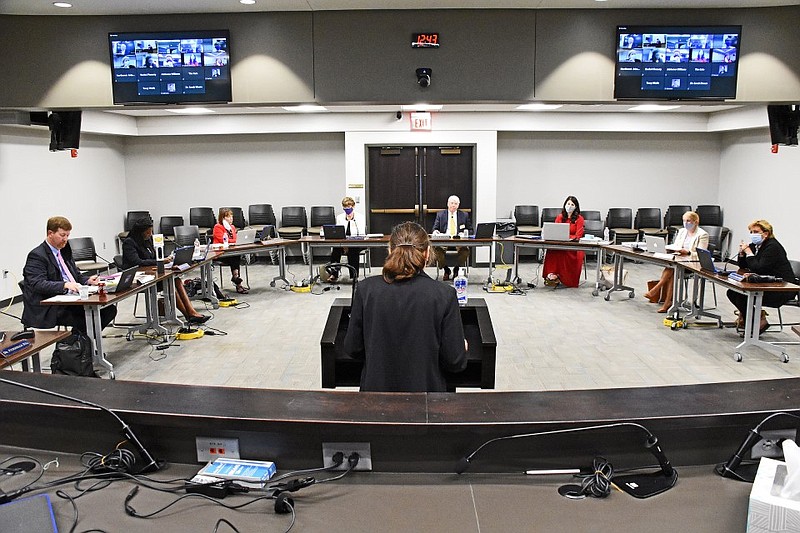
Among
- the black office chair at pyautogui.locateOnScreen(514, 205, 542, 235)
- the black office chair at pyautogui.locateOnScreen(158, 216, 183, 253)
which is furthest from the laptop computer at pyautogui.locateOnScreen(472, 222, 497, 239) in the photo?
the black office chair at pyautogui.locateOnScreen(158, 216, 183, 253)

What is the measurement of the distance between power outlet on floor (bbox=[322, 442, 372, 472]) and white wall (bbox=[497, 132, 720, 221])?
10829 mm

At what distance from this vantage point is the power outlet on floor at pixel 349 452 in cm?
174

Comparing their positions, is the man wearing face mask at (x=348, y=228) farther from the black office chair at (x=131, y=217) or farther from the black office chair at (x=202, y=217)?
the black office chair at (x=131, y=217)

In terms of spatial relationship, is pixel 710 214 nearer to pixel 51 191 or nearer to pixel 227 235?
pixel 227 235

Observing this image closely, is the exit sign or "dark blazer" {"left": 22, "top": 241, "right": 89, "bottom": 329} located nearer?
"dark blazer" {"left": 22, "top": 241, "right": 89, "bottom": 329}

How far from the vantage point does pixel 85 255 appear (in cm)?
946

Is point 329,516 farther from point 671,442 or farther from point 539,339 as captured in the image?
point 539,339

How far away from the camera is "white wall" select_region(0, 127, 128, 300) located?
8570mm

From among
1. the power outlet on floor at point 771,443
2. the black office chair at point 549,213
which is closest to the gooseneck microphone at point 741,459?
the power outlet on floor at point 771,443

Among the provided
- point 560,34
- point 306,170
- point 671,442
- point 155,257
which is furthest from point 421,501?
point 306,170

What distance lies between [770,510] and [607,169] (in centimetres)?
1161

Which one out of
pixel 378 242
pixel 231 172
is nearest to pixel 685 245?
pixel 378 242

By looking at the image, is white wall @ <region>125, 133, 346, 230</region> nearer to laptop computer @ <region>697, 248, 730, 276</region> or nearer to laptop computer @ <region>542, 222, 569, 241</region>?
laptop computer @ <region>542, 222, 569, 241</region>

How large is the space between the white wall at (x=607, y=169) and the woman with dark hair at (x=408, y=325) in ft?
32.4
